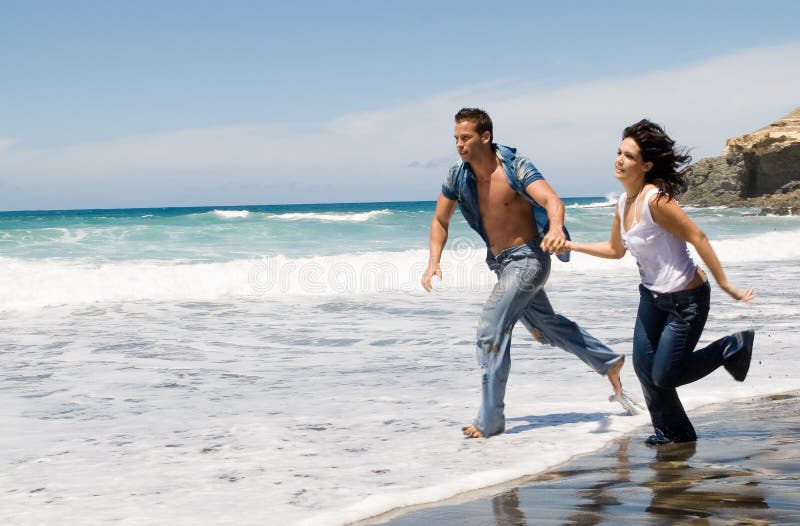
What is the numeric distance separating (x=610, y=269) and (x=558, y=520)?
14421 millimetres

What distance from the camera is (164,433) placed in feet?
15.9

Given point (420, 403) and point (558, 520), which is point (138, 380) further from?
point (558, 520)

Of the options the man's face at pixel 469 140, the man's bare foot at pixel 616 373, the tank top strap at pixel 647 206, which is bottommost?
the man's bare foot at pixel 616 373

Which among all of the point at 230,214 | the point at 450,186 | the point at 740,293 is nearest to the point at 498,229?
the point at 450,186

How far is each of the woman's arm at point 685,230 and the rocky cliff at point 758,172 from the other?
53.8m

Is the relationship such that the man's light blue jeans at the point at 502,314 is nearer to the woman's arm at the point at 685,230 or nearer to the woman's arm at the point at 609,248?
the woman's arm at the point at 609,248

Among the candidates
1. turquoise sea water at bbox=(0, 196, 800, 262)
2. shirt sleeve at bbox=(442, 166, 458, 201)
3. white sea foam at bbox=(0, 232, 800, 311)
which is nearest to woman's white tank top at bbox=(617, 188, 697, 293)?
shirt sleeve at bbox=(442, 166, 458, 201)

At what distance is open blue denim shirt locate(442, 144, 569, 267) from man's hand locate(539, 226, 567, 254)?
0.20 meters

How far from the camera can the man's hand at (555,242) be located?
4.07 meters

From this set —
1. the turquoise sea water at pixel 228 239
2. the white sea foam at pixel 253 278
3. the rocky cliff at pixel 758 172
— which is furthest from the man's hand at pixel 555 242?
the rocky cliff at pixel 758 172

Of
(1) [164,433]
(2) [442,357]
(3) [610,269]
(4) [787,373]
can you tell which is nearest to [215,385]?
(1) [164,433]

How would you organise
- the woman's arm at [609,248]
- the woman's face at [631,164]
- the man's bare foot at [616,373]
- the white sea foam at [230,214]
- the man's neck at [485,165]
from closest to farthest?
the woman's face at [631,164], the woman's arm at [609,248], the man's neck at [485,165], the man's bare foot at [616,373], the white sea foam at [230,214]

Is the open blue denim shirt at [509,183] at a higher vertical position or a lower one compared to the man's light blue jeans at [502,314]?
higher

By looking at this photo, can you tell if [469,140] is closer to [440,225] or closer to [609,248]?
[440,225]
